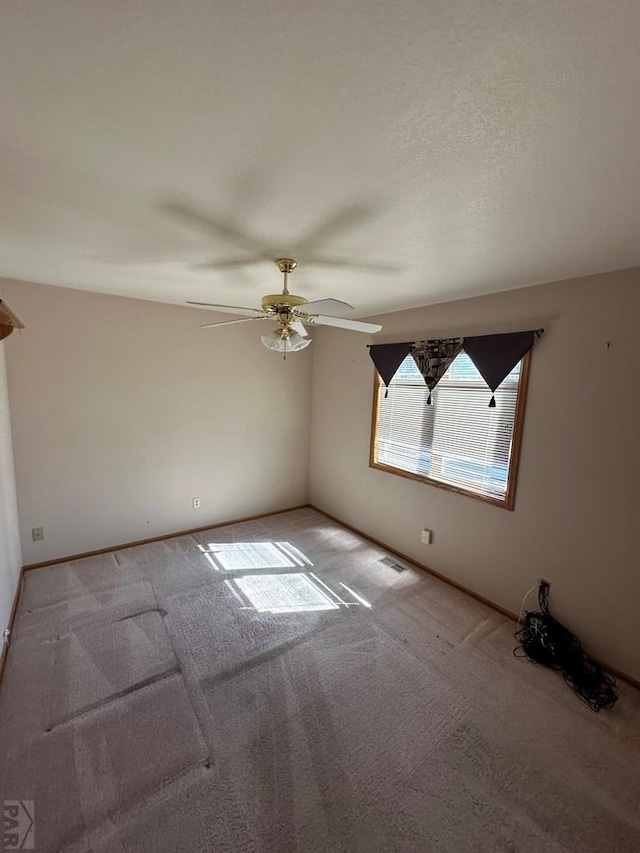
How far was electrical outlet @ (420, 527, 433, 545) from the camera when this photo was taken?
10.3ft

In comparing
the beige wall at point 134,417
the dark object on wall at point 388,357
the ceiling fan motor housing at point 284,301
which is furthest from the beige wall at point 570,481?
the beige wall at point 134,417

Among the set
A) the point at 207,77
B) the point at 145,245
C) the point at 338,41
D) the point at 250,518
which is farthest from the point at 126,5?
the point at 250,518

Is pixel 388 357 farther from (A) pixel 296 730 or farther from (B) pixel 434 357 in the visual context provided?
(A) pixel 296 730

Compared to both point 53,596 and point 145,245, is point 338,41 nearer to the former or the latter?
point 145,245

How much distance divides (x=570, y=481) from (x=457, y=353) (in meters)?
1.23

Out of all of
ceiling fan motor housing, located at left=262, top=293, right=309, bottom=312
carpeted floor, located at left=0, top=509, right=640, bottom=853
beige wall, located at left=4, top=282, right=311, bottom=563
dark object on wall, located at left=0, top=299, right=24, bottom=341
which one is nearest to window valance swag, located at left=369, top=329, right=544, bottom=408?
beige wall, located at left=4, top=282, right=311, bottom=563

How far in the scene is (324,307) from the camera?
1.83 metres

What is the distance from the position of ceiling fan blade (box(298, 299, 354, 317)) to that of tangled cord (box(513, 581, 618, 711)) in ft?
7.62

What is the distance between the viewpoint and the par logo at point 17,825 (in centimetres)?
123

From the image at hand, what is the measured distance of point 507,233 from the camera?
1.67 metres

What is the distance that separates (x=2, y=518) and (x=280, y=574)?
2.05 metres

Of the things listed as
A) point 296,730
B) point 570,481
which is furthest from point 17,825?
point 570,481

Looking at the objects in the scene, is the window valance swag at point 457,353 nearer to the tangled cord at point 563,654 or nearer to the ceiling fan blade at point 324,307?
the ceiling fan blade at point 324,307

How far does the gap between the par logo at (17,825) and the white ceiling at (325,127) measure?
2427 mm
